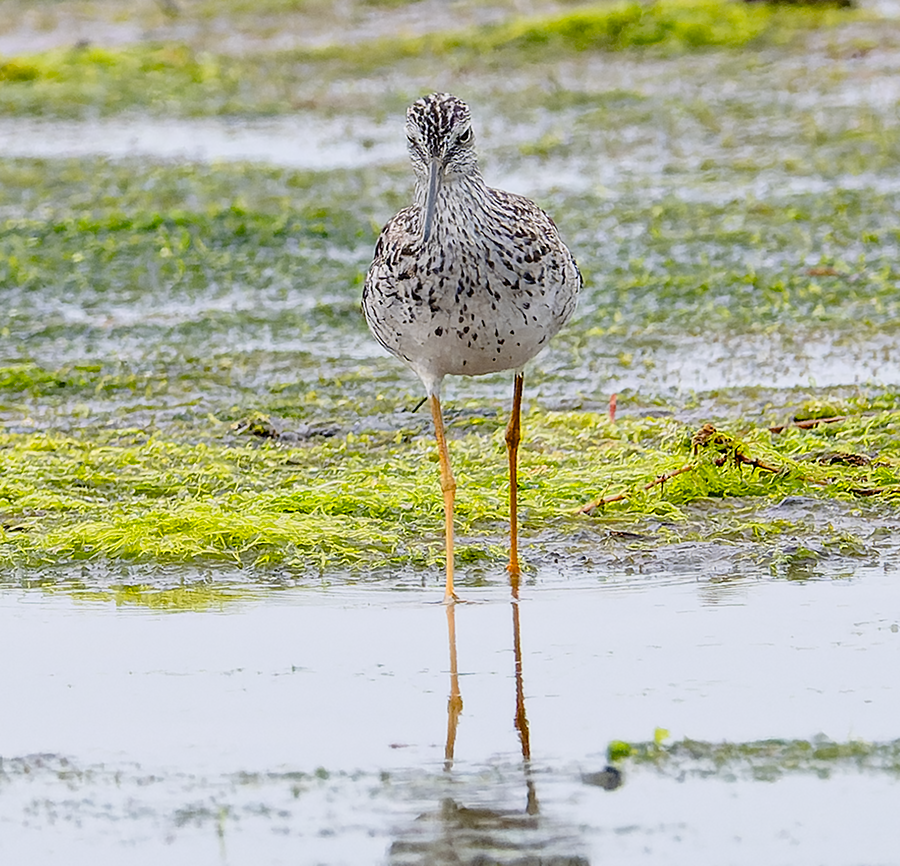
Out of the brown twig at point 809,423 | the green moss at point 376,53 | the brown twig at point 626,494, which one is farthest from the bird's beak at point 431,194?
the green moss at point 376,53

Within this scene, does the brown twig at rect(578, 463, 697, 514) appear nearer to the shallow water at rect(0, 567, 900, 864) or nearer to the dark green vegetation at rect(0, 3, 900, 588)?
the dark green vegetation at rect(0, 3, 900, 588)

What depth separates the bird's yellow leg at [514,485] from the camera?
6430mm

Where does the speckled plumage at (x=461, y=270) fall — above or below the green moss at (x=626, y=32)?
below

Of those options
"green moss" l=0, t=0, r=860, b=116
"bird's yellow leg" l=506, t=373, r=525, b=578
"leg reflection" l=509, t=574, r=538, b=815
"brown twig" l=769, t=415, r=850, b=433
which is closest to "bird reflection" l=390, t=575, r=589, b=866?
"leg reflection" l=509, t=574, r=538, b=815

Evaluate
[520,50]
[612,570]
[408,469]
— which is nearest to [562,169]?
[520,50]

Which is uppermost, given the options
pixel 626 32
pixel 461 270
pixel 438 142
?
pixel 626 32

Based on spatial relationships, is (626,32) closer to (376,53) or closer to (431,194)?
(376,53)

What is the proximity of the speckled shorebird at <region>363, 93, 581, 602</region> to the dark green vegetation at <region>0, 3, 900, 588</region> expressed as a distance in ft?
2.78

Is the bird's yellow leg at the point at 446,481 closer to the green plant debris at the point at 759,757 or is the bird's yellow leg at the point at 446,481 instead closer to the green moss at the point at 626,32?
the green plant debris at the point at 759,757

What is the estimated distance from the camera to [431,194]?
6.07 metres

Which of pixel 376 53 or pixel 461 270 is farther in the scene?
pixel 376 53

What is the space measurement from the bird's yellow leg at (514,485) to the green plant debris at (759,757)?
1.74 meters

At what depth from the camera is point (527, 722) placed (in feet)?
16.2

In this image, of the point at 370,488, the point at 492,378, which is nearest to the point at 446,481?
the point at 370,488
